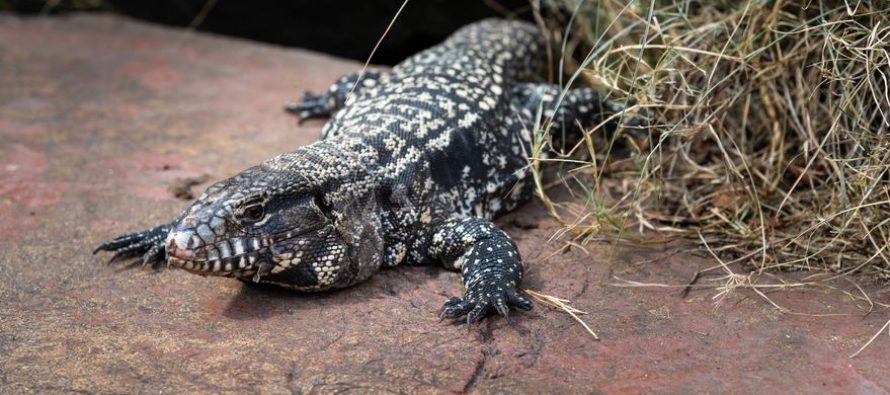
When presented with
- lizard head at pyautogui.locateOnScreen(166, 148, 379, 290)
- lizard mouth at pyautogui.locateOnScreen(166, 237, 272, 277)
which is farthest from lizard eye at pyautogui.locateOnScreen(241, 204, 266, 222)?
lizard mouth at pyautogui.locateOnScreen(166, 237, 272, 277)

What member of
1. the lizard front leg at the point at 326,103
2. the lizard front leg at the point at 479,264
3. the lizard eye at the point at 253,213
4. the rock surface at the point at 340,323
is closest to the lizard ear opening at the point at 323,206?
the lizard eye at the point at 253,213

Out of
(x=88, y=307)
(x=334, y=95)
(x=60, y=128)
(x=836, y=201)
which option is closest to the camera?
(x=88, y=307)

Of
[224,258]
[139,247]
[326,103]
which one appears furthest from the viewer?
[326,103]

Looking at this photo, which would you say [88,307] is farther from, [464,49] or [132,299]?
[464,49]

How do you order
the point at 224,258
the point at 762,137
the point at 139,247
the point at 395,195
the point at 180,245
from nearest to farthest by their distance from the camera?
the point at 180,245 → the point at 224,258 → the point at 395,195 → the point at 139,247 → the point at 762,137

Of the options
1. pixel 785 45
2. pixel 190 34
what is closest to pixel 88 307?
pixel 785 45

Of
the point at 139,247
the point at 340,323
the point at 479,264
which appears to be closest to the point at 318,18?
the point at 139,247

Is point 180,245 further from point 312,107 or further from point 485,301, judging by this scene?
point 312,107
